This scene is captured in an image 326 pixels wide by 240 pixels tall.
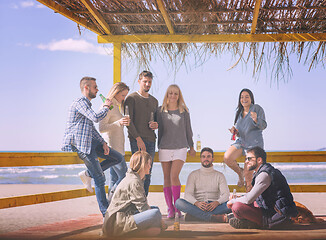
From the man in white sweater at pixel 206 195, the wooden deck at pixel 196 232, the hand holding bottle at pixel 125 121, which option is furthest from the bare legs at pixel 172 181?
the hand holding bottle at pixel 125 121

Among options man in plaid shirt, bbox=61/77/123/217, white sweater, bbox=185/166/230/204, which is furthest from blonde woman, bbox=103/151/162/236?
white sweater, bbox=185/166/230/204

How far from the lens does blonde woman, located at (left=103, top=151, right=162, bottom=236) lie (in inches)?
140

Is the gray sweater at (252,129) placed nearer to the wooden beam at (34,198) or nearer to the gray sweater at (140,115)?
the gray sweater at (140,115)

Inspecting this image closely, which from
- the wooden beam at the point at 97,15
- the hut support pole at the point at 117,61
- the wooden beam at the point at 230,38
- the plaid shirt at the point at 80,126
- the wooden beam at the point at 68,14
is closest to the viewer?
the plaid shirt at the point at 80,126

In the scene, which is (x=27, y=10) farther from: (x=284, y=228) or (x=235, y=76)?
(x=284, y=228)

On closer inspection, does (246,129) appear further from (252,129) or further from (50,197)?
(50,197)

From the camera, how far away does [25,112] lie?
27.8 meters

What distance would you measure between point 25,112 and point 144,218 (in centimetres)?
2591

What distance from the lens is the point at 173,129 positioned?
473 cm

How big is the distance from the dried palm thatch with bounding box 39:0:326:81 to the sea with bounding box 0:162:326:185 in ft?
50.2

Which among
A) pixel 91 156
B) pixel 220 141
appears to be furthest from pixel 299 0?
pixel 220 141

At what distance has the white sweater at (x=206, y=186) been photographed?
4688 millimetres

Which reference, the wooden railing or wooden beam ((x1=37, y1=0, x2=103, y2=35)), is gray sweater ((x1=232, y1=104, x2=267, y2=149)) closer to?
the wooden railing

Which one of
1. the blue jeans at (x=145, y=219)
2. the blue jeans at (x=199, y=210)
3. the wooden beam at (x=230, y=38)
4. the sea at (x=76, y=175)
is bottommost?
the sea at (x=76, y=175)
